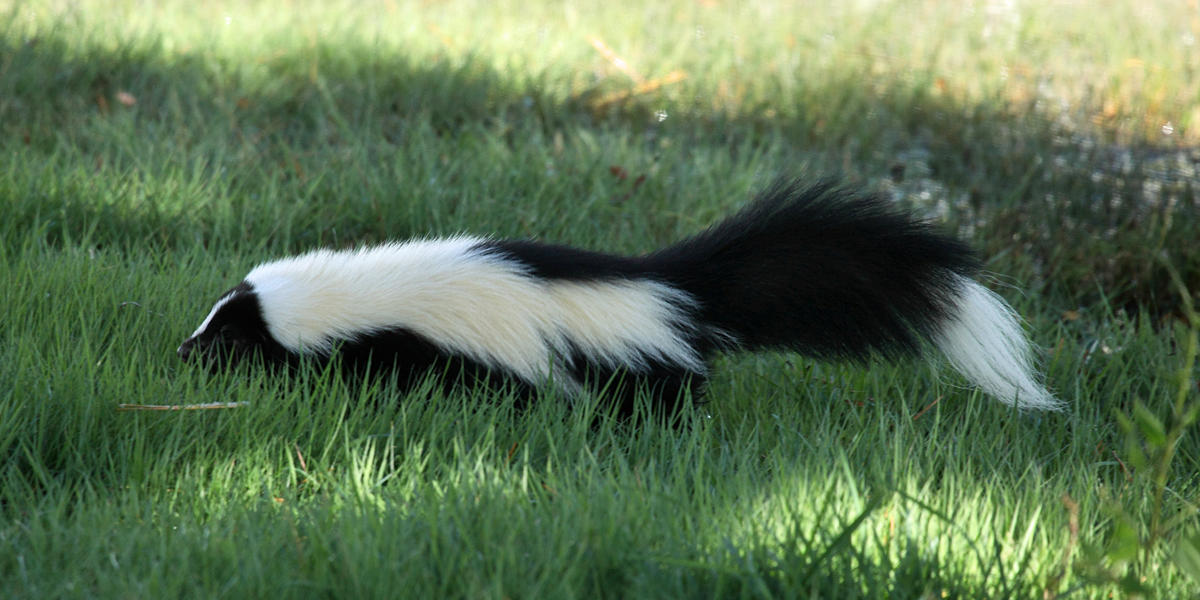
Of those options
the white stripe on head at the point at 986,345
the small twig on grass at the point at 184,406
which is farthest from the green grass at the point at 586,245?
the white stripe on head at the point at 986,345

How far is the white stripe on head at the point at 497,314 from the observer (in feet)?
9.60

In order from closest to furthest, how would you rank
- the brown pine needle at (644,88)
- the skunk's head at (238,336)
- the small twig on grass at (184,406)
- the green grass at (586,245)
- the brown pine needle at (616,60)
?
the green grass at (586,245)
the small twig on grass at (184,406)
the skunk's head at (238,336)
the brown pine needle at (644,88)
the brown pine needle at (616,60)

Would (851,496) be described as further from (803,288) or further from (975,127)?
(975,127)

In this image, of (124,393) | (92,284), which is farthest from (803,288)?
(92,284)

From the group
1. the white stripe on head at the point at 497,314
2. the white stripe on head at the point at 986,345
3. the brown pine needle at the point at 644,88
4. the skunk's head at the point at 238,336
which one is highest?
the brown pine needle at the point at 644,88

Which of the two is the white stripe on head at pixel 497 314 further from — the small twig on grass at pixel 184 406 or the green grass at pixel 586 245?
the small twig on grass at pixel 184 406

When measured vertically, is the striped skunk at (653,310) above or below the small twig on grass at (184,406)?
above

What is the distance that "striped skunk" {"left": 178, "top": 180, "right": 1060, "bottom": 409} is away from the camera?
2939mm

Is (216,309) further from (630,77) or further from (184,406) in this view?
(630,77)

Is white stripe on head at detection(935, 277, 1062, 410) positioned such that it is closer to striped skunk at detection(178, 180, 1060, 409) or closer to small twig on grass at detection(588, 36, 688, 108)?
striped skunk at detection(178, 180, 1060, 409)

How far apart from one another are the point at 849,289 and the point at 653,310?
500mm

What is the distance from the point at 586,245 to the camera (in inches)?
175

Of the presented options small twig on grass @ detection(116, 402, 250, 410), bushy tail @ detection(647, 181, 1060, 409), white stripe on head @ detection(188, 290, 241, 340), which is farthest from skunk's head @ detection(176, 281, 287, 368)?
bushy tail @ detection(647, 181, 1060, 409)

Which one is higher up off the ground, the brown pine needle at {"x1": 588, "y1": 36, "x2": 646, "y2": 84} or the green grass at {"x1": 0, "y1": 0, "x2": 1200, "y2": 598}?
the brown pine needle at {"x1": 588, "y1": 36, "x2": 646, "y2": 84}
